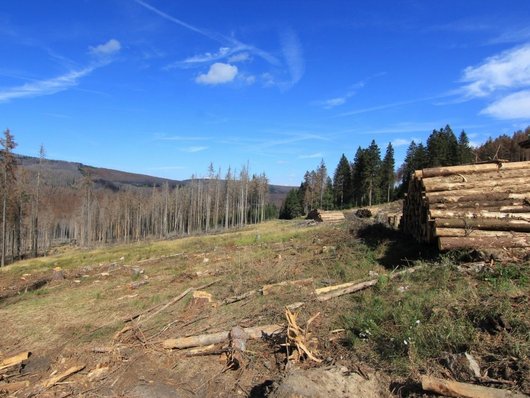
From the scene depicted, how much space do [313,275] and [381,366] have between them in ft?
19.1

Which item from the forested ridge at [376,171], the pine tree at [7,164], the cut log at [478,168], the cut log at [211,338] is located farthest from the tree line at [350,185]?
the cut log at [211,338]

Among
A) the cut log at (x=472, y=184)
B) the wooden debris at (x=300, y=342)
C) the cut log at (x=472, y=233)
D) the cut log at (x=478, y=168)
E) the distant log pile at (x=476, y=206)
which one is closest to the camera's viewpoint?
the wooden debris at (x=300, y=342)

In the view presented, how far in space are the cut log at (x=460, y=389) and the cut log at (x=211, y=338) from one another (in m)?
3.23

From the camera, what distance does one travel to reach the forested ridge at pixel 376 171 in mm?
63438

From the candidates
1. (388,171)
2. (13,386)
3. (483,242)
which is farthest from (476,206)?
(388,171)

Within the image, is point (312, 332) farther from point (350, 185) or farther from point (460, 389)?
point (350, 185)

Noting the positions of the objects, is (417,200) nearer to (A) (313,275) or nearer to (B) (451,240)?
(B) (451,240)

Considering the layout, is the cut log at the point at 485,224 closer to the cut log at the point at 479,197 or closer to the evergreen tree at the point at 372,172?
the cut log at the point at 479,197

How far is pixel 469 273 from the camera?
27.1ft

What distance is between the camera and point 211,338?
7.63 m

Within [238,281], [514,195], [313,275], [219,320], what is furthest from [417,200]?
[219,320]

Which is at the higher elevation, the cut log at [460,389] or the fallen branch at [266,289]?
the cut log at [460,389]

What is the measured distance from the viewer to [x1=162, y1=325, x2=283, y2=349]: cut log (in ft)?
24.5

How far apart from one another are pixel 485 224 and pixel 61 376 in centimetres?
958
